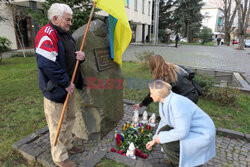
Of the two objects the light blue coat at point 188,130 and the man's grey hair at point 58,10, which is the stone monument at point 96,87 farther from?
the light blue coat at point 188,130

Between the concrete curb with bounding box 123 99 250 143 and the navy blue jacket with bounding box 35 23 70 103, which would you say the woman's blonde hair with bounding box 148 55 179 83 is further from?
the concrete curb with bounding box 123 99 250 143

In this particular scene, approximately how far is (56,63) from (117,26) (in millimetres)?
1395

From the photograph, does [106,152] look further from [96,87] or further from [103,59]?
[103,59]

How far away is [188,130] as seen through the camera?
1.94 metres

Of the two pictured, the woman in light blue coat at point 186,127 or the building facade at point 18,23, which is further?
the building facade at point 18,23

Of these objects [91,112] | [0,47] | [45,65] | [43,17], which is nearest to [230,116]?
[91,112]

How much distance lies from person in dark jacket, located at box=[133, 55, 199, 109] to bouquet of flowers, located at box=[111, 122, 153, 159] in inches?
42.9

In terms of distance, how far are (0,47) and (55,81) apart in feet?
31.6

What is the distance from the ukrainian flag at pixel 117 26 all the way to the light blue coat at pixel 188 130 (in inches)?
56.8

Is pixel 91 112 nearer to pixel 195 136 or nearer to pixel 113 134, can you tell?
pixel 113 134

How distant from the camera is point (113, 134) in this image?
138 inches

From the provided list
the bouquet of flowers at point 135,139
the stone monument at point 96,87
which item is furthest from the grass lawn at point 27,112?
the bouquet of flowers at point 135,139

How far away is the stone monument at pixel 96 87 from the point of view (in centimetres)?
299

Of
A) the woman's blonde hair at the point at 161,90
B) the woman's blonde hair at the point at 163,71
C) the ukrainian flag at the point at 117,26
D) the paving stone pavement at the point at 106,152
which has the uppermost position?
the ukrainian flag at the point at 117,26
